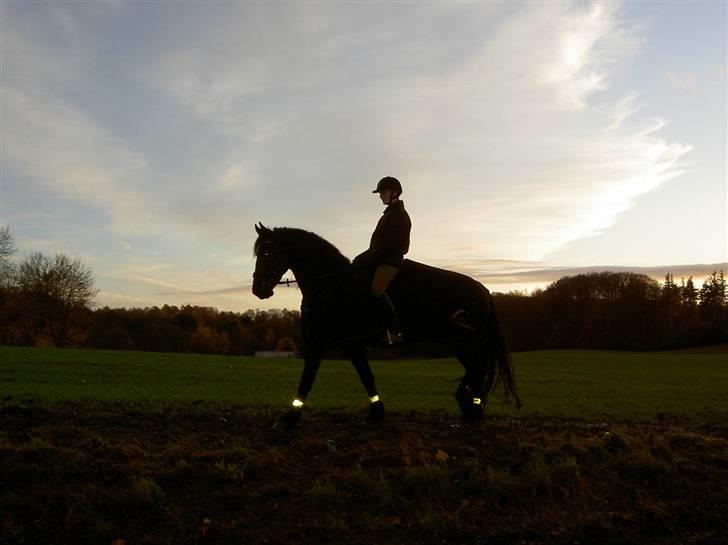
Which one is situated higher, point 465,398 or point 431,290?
point 431,290

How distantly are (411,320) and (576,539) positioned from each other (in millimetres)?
3979

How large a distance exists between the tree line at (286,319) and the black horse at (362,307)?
49180mm

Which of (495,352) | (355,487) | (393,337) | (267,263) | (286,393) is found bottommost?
(286,393)

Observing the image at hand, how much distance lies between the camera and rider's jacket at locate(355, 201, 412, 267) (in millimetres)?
8383

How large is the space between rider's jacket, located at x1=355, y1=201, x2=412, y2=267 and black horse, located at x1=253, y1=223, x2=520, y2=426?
0.90 feet

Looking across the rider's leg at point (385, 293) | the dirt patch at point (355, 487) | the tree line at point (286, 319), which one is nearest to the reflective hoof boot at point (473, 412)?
the dirt patch at point (355, 487)

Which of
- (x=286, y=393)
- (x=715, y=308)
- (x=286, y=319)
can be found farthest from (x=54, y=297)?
(x=715, y=308)

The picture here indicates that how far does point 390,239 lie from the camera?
8359 millimetres

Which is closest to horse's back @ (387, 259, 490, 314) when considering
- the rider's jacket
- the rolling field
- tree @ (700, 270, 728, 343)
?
the rider's jacket

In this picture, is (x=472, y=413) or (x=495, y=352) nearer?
(x=472, y=413)

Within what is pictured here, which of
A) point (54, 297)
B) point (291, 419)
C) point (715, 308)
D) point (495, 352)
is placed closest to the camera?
point (291, 419)

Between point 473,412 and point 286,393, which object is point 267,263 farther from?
point 286,393

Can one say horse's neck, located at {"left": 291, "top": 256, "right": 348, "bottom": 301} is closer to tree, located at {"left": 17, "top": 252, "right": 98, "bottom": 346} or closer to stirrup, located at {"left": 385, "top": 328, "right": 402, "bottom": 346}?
stirrup, located at {"left": 385, "top": 328, "right": 402, "bottom": 346}

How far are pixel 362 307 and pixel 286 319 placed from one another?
55.6 metres
